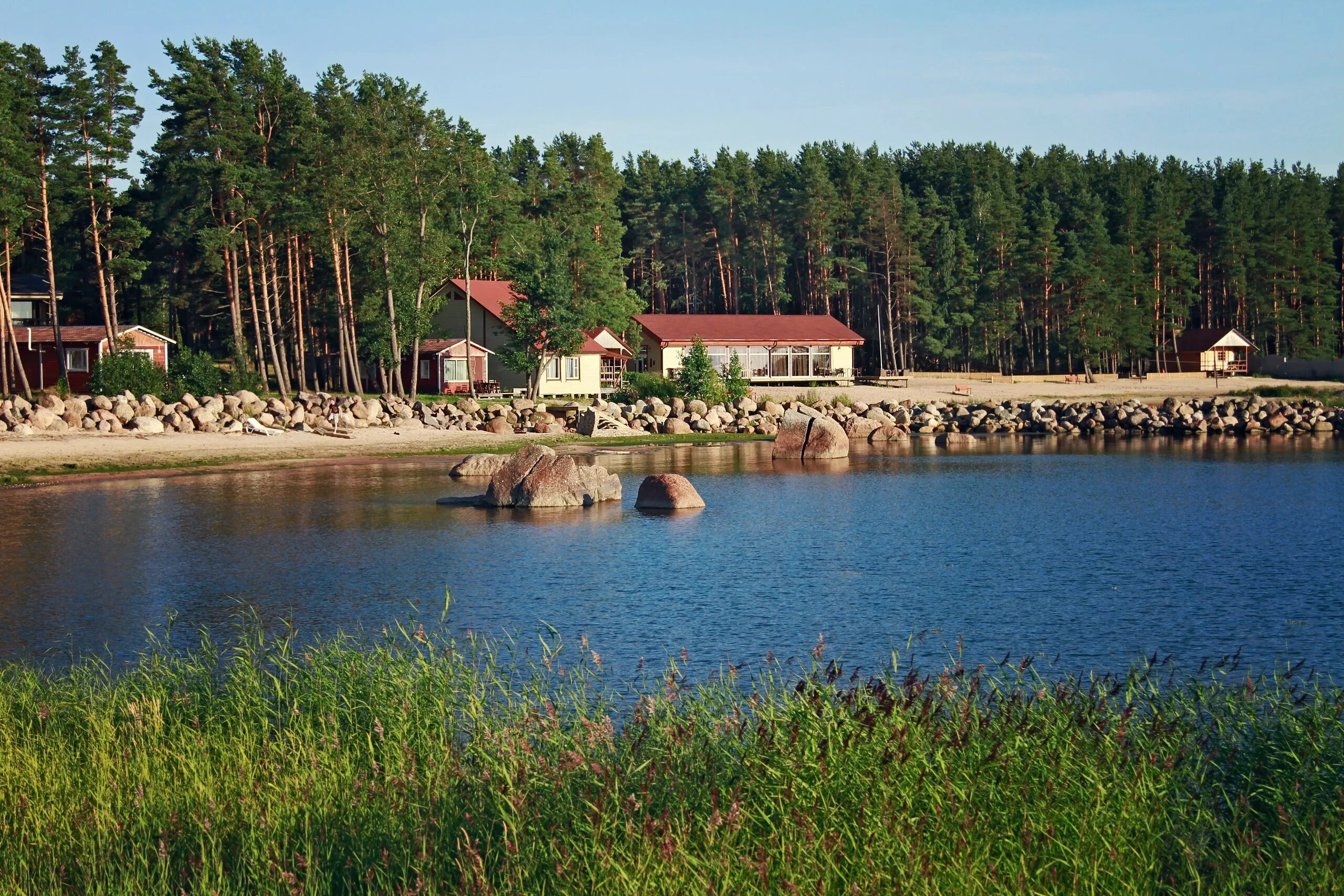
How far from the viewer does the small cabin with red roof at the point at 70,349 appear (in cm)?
5897

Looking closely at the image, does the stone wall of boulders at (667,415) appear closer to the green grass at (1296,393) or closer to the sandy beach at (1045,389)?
the green grass at (1296,393)

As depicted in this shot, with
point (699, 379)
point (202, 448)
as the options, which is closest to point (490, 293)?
point (699, 379)

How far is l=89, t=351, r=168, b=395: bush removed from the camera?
165 ft

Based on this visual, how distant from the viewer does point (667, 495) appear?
30547mm

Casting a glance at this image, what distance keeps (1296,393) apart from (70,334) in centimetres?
7230

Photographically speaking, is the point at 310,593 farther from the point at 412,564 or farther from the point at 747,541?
the point at 747,541

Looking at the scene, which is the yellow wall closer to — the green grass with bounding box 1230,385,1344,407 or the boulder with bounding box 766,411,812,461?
the boulder with bounding box 766,411,812,461

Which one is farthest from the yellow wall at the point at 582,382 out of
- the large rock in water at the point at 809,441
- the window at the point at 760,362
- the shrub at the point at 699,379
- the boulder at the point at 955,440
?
the large rock in water at the point at 809,441

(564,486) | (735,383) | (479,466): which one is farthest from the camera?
(735,383)

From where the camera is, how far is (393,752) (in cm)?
862

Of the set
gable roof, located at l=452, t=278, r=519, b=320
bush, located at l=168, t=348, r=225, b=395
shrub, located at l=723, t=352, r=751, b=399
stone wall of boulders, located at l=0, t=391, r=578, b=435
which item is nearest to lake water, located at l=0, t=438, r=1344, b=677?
stone wall of boulders, located at l=0, t=391, r=578, b=435

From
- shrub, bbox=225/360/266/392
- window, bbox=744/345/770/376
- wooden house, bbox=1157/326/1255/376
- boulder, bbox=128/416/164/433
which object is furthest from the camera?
wooden house, bbox=1157/326/1255/376

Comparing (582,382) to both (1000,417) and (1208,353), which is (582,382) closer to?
(1000,417)

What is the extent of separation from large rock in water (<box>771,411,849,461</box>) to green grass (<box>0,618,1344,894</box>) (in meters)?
36.1
